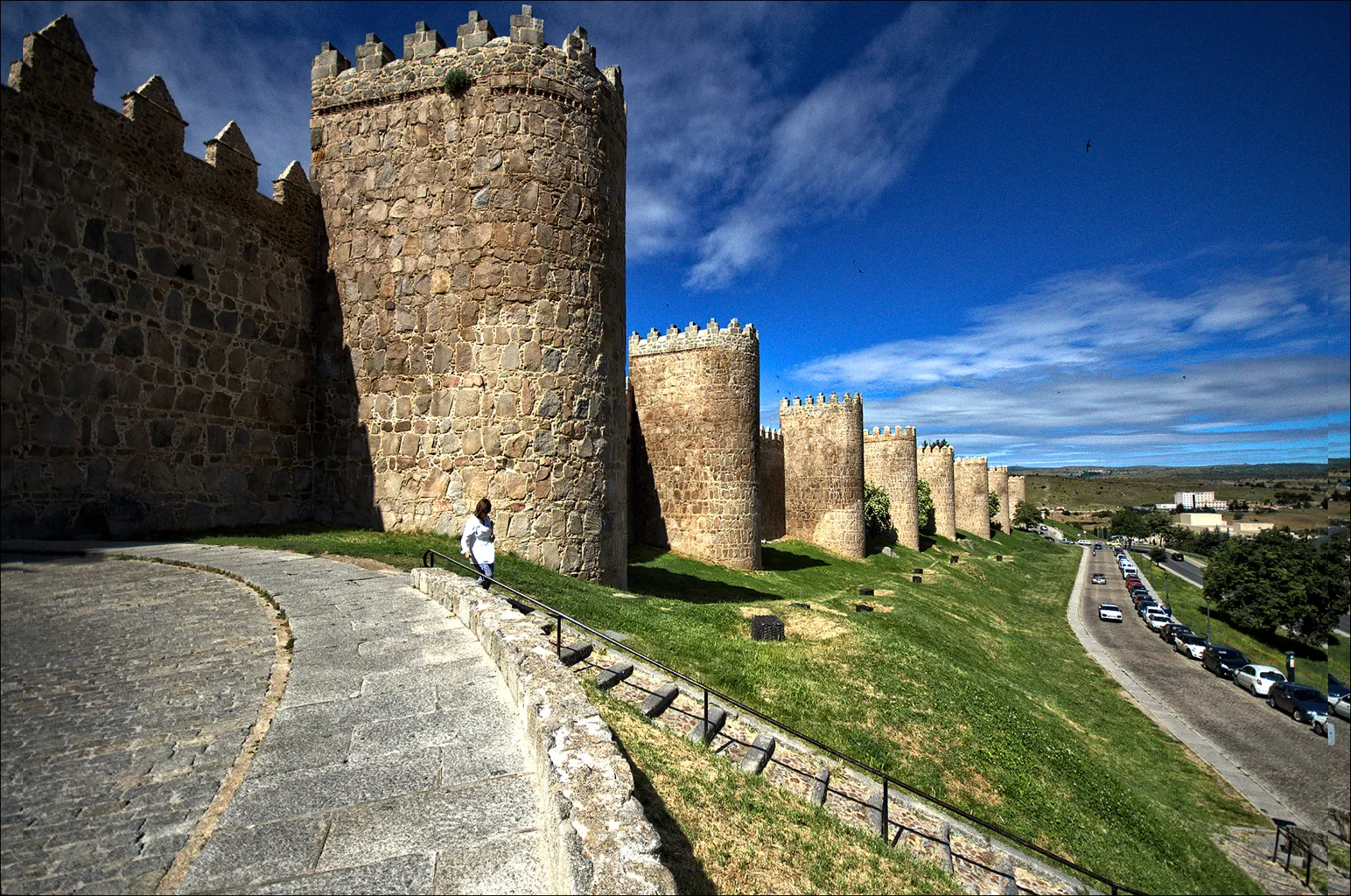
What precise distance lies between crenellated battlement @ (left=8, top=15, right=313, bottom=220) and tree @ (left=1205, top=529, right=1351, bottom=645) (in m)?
15.6

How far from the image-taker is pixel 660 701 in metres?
6.50

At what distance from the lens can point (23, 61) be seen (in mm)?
7711

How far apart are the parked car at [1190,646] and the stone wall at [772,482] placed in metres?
20.5

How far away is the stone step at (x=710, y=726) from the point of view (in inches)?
244

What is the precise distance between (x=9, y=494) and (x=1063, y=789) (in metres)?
14.7

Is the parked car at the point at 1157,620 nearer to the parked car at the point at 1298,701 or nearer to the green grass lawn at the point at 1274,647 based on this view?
the green grass lawn at the point at 1274,647

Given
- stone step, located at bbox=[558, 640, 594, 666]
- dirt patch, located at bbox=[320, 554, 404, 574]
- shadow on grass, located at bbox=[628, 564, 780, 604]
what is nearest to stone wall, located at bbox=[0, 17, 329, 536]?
dirt patch, located at bbox=[320, 554, 404, 574]

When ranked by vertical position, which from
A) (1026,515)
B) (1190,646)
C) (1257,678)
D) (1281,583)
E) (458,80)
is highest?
(458,80)

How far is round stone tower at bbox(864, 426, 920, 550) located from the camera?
155 feet

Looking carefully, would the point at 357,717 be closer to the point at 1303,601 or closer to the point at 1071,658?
the point at 1303,601

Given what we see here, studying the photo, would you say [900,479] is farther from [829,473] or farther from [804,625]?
[804,625]

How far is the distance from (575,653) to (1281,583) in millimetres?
20929

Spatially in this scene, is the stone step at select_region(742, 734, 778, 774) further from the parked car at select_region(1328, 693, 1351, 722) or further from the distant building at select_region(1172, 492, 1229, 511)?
the distant building at select_region(1172, 492, 1229, 511)

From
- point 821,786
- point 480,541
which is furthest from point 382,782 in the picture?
point 480,541
